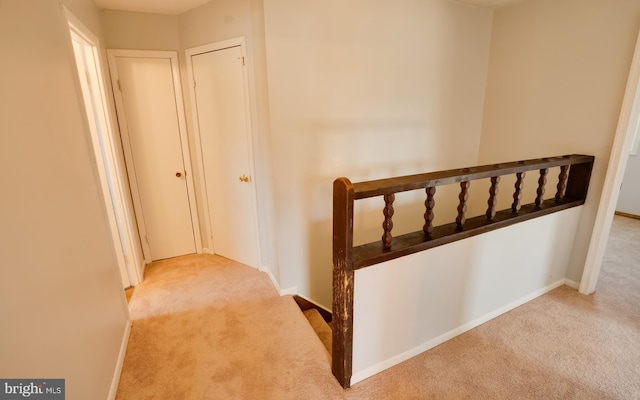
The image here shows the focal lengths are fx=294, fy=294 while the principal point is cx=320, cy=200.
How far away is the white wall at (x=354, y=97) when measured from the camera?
7.13 ft

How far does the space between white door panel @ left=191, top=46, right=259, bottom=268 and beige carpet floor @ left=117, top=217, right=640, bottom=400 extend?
62 cm

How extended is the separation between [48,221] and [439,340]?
2198mm

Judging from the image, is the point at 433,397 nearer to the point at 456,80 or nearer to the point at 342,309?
the point at 342,309

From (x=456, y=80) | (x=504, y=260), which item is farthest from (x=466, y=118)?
(x=504, y=260)

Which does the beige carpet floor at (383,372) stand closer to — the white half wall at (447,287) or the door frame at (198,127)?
the white half wall at (447,287)

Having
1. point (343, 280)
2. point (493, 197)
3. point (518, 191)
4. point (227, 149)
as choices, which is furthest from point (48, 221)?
point (518, 191)

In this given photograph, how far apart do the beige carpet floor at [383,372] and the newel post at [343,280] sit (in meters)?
0.18

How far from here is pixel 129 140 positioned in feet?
9.20

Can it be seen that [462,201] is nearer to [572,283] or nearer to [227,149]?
[572,283]

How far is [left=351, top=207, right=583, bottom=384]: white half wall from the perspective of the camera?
5.31 ft

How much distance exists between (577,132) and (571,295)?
134cm

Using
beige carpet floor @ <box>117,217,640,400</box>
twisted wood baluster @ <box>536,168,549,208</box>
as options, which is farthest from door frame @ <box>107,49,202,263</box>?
twisted wood baluster @ <box>536,168,549,208</box>

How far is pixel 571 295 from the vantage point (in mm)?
2438

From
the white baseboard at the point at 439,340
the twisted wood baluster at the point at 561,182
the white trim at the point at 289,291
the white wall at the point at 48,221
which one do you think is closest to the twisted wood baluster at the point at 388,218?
the white baseboard at the point at 439,340
